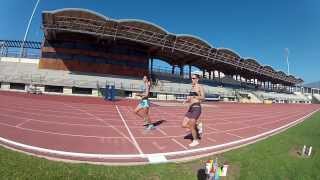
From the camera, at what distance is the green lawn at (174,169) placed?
456cm

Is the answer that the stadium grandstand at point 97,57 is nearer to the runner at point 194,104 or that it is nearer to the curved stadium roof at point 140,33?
the curved stadium roof at point 140,33

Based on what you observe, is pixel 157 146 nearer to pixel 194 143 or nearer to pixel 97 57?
pixel 194 143

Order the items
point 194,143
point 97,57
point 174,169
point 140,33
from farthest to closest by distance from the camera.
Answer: point 97,57 → point 140,33 → point 194,143 → point 174,169

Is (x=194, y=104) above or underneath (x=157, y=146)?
above

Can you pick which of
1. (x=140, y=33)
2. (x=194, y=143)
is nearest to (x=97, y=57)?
(x=140, y=33)

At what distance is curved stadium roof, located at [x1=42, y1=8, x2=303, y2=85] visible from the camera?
37.9 m

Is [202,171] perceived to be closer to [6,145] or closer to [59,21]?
[6,145]

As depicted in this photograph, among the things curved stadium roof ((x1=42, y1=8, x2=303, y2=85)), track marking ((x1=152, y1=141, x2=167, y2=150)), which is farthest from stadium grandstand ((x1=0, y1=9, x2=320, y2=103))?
track marking ((x1=152, y1=141, x2=167, y2=150))

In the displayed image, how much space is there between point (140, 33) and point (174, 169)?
38222 mm

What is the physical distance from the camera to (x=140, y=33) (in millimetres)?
42438

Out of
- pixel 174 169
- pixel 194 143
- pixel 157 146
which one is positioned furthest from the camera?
pixel 194 143

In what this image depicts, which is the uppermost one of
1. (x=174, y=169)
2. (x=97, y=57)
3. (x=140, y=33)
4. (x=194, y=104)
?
(x=140, y=33)

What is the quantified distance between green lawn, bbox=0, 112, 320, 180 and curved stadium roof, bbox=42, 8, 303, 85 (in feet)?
112

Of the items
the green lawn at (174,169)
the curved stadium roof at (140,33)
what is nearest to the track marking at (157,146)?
the green lawn at (174,169)
